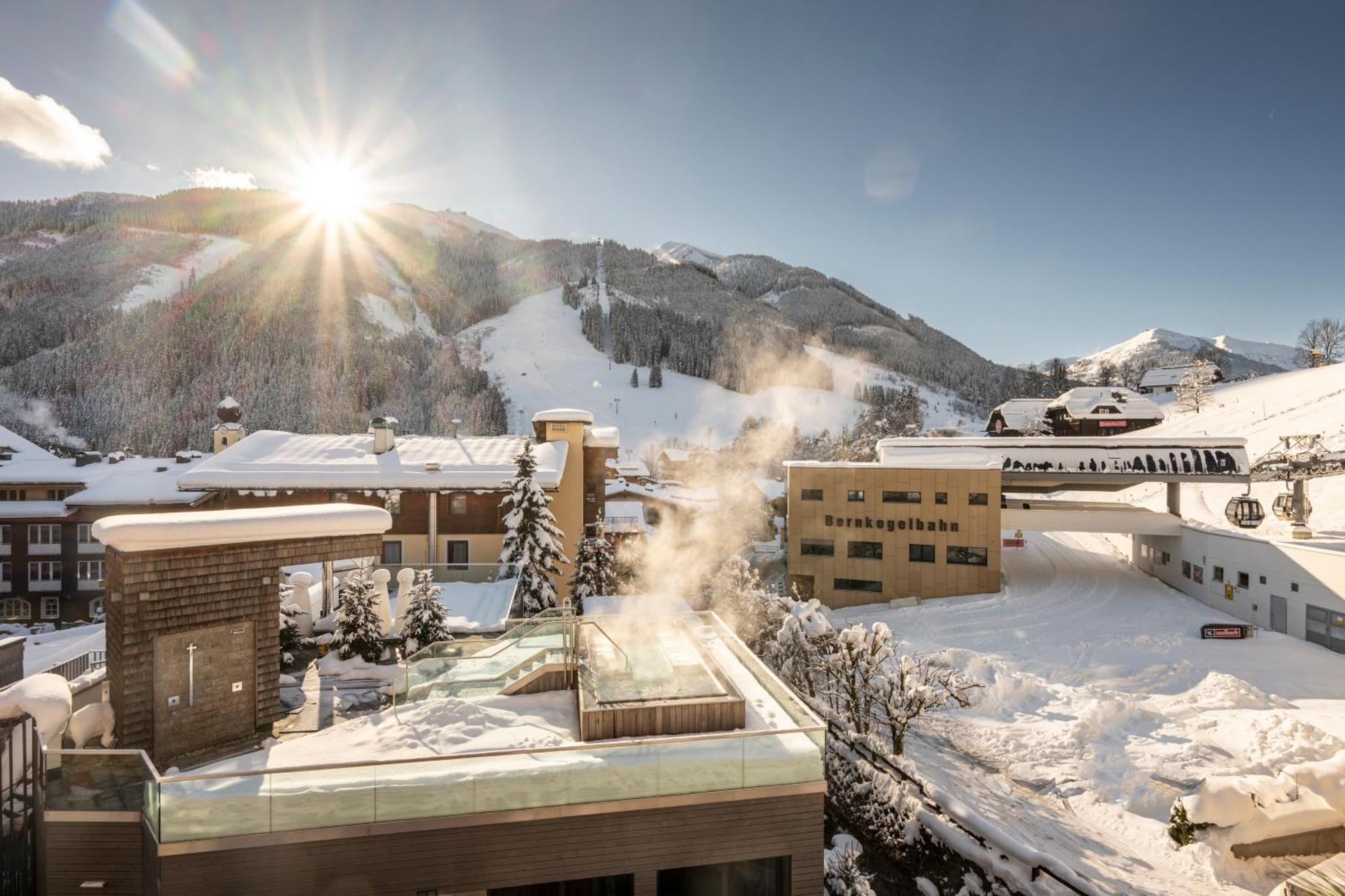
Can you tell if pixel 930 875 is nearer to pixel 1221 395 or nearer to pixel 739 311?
pixel 1221 395

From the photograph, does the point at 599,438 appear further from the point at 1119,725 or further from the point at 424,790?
the point at 1119,725

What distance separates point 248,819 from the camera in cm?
619

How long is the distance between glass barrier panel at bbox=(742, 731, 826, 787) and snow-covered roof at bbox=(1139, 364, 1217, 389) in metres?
116

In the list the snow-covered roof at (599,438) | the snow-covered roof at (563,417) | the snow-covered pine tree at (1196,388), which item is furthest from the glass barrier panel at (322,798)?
the snow-covered pine tree at (1196,388)

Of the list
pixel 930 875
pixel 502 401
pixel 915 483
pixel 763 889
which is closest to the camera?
pixel 763 889

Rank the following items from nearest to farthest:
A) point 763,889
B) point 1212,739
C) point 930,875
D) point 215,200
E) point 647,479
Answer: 1. point 763,889
2. point 930,875
3. point 1212,739
4. point 647,479
5. point 215,200

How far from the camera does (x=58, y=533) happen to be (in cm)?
3062

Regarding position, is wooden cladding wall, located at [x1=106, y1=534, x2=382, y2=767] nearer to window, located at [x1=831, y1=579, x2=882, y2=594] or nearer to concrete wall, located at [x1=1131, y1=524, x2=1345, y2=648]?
window, located at [x1=831, y1=579, x2=882, y2=594]

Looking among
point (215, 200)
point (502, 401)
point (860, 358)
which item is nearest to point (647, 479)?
point (502, 401)

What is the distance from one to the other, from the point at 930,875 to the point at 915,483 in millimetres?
21686

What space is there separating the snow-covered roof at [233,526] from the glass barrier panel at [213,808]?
3610 mm

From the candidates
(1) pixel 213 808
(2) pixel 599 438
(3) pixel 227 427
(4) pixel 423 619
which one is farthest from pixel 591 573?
(3) pixel 227 427

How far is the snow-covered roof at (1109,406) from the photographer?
184ft

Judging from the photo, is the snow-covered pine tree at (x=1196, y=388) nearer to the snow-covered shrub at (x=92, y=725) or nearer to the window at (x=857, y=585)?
the window at (x=857, y=585)
